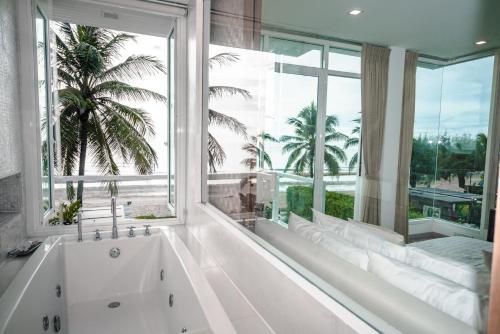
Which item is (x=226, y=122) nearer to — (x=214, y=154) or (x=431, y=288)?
(x=214, y=154)

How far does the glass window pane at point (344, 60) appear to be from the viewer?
1.26 meters

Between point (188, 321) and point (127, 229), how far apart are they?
1.22 meters

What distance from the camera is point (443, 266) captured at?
0.76 meters

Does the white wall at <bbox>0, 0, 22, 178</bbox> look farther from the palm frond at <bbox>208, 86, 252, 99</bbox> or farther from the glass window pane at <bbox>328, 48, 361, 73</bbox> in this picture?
the glass window pane at <bbox>328, 48, 361, 73</bbox>

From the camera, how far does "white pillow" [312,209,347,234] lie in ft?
3.98

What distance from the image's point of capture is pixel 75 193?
368cm

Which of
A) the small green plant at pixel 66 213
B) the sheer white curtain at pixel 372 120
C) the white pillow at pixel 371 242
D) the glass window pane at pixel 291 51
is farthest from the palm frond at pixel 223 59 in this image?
the small green plant at pixel 66 213

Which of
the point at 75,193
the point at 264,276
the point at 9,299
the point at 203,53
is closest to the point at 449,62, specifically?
the point at 264,276

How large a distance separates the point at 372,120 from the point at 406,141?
0.29 meters

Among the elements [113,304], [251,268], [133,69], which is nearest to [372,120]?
[251,268]

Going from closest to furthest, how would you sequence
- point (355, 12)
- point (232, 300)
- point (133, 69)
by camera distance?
point (232, 300), point (355, 12), point (133, 69)

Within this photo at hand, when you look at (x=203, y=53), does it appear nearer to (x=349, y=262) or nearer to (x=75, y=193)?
(x=349, y=262)

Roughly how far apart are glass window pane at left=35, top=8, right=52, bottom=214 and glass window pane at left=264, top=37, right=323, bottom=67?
1.70 m

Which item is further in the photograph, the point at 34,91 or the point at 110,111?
the point at 110,111
